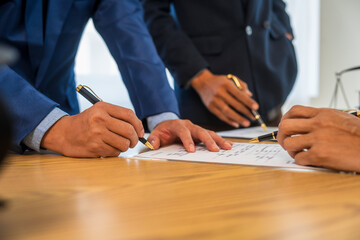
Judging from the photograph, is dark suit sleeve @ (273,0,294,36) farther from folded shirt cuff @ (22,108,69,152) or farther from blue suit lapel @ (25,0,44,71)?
folded shirt cuff @ (22,108,69,152)

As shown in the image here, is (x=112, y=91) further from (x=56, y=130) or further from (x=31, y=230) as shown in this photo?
(x=31, y=230)

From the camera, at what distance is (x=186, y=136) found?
771 millimetres

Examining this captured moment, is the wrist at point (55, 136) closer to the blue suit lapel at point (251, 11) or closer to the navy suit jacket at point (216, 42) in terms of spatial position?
the navy suit jacket at point (216, 42)

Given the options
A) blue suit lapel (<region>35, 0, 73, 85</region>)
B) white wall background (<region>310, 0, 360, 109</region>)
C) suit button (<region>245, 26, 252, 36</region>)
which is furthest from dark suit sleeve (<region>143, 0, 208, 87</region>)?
white wall background (<region>310, 0, 360, 109</region>)

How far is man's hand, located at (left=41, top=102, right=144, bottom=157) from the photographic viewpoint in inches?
26.4

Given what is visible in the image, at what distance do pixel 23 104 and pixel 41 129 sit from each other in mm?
58

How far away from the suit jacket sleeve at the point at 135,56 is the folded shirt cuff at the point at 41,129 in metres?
0.33

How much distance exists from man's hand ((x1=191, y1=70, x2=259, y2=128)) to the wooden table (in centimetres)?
67

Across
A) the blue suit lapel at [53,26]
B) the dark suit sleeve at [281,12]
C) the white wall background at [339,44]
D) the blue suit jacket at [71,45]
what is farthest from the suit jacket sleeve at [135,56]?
the white wall background at [339,44]

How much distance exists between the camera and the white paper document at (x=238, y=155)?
1.98ft

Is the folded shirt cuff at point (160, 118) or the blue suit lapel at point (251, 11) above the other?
the blue suit lapel at point (251, 11)

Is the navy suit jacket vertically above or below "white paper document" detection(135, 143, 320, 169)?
above

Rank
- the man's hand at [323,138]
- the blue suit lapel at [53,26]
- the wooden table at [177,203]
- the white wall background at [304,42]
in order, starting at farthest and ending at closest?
the white wall background at [304,42]
the blue suit lapel at [53,26]
the man's hand at [323,138]
the wooden table at [177,203]

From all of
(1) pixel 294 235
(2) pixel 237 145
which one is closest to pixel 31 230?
(1) pixel 294 235
